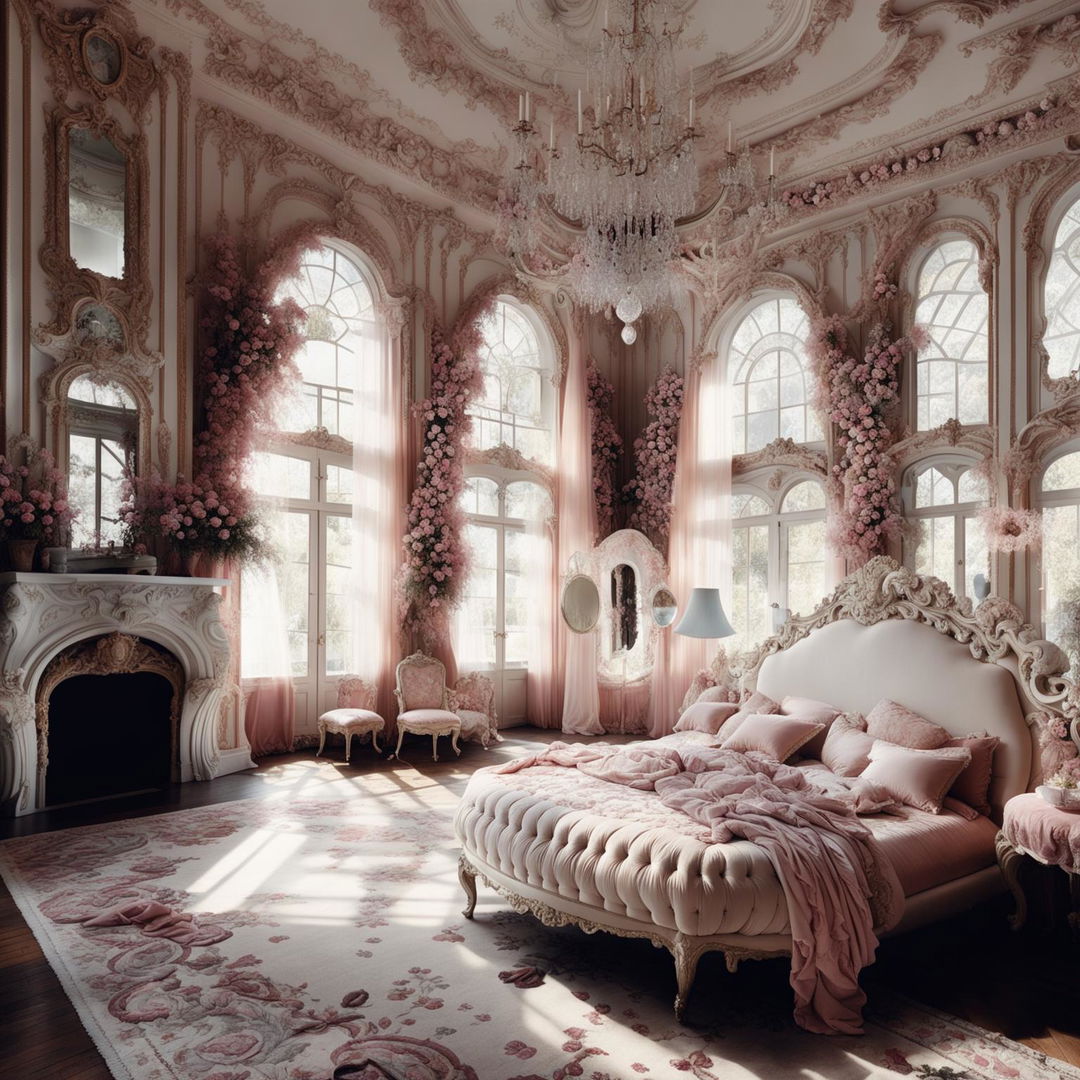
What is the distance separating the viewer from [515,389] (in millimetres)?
9258

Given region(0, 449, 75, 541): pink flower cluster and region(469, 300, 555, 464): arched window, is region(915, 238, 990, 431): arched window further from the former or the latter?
region(0, 449, 75, 541): pink flower cluster

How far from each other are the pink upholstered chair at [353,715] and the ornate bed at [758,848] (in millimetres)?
2840

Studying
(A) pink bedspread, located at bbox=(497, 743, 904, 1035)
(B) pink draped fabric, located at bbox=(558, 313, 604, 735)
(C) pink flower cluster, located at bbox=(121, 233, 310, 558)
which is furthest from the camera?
(B) pink draped fabric, located at bbox=(558, 313, 604, 735)

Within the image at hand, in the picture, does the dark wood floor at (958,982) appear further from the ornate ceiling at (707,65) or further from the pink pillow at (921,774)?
the ornate ceiling at (707,65)

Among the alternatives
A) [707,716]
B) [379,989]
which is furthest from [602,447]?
[379,989]

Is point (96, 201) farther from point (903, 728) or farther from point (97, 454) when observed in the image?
point (903, 728)

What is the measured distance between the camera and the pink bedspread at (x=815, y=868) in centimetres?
284

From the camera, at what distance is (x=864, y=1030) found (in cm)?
277

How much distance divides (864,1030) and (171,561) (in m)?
5.31

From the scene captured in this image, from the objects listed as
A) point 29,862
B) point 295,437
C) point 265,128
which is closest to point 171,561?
point 295,437

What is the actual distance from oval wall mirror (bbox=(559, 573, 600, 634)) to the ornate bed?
10.8 ft

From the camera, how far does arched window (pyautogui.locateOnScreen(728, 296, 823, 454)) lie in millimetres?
8336

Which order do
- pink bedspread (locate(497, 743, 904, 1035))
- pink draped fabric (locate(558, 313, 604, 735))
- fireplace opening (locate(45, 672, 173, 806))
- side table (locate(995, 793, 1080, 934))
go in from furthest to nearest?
pink draped fabric (locate(558, 313, 604, 735)) < fireplace opening (locate(45, 672, 173, 806)) < side table (locate(995, 793, 1080, 934)) < pink bedspread (locate(497, 743, 904, 1035))

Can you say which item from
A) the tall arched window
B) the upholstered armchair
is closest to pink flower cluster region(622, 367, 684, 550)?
the upholstered armchair
